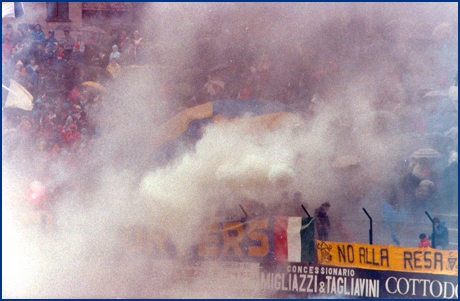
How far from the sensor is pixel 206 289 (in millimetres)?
9648

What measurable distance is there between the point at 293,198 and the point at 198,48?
354cm

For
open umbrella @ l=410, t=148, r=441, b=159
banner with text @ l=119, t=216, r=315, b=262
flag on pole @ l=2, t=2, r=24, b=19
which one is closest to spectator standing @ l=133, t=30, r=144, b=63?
flag on pole @ l=2, t=2, r=24, b=19

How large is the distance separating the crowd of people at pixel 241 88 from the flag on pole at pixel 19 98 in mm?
103

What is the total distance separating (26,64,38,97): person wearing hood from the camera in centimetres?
1229

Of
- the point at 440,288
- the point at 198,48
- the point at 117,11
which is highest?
the point at 117,11

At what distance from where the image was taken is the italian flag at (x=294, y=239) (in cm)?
872

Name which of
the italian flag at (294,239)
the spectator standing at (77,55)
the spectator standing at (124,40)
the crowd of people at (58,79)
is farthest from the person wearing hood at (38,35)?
the italian flag at (294,239)

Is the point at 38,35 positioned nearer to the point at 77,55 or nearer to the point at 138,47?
the point at 77,55

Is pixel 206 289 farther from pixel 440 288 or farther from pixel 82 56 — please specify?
pixel 82 56

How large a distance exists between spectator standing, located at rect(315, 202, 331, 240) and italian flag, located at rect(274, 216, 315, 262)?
486 millimetres

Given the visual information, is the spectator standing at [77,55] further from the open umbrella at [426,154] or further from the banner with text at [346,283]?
the open umbrella at [426,154]

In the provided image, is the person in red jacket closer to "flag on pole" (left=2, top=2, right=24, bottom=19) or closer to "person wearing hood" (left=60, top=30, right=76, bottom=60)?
"person wearing hood" (left=60, top=30, right=76, bottom=60)

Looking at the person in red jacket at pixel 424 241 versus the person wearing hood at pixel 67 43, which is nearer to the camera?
the person in red jacket at pixel 424 241

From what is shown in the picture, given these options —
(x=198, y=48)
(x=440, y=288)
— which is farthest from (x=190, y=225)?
(x=440, y=288)
